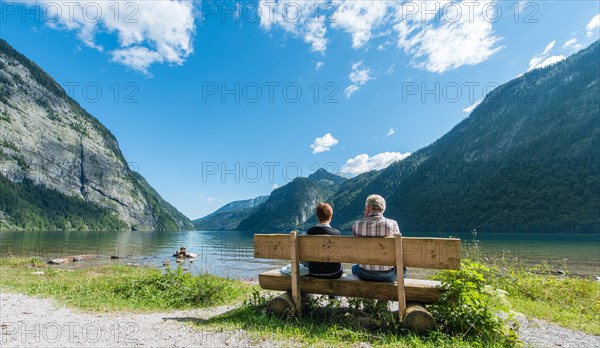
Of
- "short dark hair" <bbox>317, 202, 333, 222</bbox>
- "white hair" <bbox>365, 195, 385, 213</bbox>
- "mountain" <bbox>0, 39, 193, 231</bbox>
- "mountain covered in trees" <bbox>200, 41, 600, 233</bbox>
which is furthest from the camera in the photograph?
"mountain" <bbox>0, 39, 193, 231</bbox>

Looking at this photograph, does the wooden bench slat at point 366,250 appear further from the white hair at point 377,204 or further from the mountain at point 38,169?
the mountain at point 38,169

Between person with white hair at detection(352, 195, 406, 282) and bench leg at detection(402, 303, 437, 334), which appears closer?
bench leg at detection(402, 303, 437, 334)

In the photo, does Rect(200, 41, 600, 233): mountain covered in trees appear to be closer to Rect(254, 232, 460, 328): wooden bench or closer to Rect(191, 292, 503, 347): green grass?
Rect(191, 292, 503, 347): green grass

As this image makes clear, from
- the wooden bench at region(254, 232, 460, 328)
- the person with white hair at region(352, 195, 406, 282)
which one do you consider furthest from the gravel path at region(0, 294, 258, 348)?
the person with white hair at region(352, 195, 406, 282)

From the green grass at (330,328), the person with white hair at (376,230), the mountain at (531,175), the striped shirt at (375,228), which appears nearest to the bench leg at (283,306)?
the green grass at (330,328)

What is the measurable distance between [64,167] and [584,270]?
22851 centimetres

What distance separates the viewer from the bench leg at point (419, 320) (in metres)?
5.47

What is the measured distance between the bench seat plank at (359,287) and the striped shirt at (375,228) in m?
0.36

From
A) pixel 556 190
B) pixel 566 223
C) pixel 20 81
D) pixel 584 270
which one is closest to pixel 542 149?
pixel 556 190

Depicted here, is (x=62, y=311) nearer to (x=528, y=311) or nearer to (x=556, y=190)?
(x=528, y=311)

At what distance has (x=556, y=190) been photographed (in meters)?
110

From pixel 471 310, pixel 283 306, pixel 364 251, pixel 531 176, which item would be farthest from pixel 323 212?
pixel 531 176

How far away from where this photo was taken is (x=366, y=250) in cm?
585

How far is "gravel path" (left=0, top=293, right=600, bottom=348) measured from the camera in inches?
217
